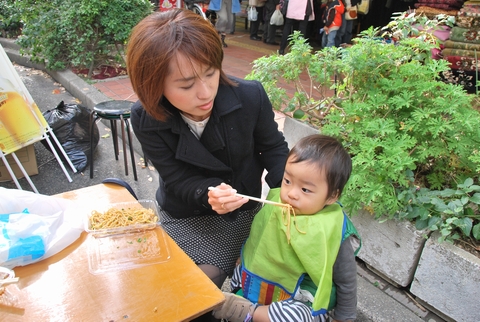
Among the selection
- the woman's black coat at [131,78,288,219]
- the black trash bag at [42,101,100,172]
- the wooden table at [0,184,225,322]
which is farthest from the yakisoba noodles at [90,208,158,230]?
the black trash bag at [42,101,100,172]

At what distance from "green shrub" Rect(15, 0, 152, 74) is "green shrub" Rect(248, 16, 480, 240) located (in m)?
4.19

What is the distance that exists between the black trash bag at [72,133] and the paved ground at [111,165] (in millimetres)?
149

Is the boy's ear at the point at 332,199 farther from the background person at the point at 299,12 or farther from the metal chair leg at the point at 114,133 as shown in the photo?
the background person at the point at 299,12

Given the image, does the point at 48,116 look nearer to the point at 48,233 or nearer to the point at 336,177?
the point at 48,233

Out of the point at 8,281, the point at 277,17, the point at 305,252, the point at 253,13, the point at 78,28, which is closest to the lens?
the point at 8,281

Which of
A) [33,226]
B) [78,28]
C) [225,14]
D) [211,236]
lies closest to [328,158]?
[211,236]

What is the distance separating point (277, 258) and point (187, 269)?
42 cm

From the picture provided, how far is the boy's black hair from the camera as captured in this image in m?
1.45

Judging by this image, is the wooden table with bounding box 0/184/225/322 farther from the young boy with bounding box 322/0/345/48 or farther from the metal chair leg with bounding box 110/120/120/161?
the young boy with bounding box 322/0/345/48

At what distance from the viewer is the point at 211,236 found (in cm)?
183

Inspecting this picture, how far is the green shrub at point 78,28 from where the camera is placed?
5469mm

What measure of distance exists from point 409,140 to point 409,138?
66 millimetres

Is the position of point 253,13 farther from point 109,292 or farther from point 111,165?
point 109,292

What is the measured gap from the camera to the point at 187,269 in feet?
4.41
